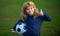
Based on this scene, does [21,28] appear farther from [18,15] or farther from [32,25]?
[18,15]

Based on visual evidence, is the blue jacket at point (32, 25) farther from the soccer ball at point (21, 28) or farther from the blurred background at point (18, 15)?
the blurred background at point (18, 15)

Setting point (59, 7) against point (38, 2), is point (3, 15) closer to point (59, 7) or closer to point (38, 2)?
point (38, 2)

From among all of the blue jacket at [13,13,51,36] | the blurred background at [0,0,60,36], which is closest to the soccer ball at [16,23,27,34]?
the blue jacket at [13,13,51,36]

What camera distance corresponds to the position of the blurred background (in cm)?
226

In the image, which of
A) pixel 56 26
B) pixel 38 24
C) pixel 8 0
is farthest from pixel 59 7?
pixel 38 24

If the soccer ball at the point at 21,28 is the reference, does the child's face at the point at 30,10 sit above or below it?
above

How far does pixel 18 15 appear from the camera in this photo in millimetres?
2301

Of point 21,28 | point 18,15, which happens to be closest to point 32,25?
point 21,28

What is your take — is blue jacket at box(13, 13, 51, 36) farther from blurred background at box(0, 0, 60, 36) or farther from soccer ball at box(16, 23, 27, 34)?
blurred background at box(0, 0, 60, 36)

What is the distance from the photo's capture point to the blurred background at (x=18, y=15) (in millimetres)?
2256

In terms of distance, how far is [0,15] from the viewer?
2275mm

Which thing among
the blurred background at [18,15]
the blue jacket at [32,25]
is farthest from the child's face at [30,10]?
the blurred background at [18,15]

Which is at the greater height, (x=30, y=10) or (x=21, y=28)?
(x=30, y=10)

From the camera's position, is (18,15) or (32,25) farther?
(18,15)
